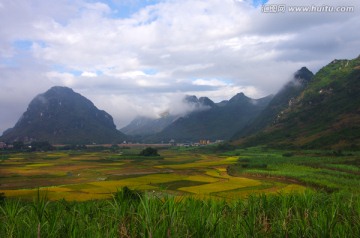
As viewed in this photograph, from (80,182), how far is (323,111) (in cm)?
12110

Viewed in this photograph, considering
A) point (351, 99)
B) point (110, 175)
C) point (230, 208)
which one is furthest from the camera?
point (351, 99)

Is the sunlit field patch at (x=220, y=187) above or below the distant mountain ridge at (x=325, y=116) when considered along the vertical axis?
below

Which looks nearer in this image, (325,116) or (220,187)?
(220,187)

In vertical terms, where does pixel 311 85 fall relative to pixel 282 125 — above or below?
above

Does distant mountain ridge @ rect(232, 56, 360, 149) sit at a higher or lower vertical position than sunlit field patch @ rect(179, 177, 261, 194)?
higher

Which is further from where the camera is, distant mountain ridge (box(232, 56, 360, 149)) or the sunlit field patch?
distant mountain ridge (box(232, 56, 360, 149))

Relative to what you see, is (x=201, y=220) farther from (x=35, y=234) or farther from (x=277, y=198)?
(x=277, y=198)

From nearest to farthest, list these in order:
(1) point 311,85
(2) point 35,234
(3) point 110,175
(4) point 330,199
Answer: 1. (2) point 35,234
2. (4) point 330,199
3. (3) point 110,175
4. (1) point 311,85

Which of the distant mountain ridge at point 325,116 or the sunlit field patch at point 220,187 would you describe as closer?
the sunlit field patch at point 220,187

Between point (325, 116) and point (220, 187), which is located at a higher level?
point (325, 116)

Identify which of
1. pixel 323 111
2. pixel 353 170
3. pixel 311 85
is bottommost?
pixel 353 170

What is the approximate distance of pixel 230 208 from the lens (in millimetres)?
13602

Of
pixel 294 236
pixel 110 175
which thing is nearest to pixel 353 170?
pixel 110 175

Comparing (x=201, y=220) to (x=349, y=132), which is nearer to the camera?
(x=201, y=220)
